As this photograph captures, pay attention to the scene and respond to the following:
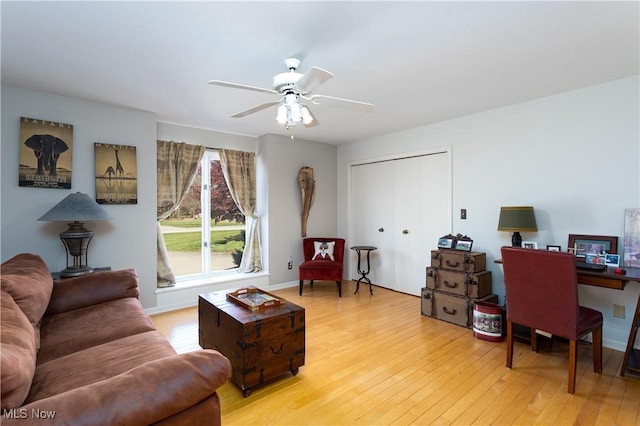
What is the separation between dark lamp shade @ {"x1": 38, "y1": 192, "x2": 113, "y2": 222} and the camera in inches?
107

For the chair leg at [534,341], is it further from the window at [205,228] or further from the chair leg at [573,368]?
the window at [205,228]

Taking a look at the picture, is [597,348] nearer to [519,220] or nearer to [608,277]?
[608,277]

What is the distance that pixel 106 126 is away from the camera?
11.1 ft

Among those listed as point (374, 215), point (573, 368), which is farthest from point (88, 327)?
point (374, 215)

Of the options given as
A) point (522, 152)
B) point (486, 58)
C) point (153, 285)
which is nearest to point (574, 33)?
point (486, 58)

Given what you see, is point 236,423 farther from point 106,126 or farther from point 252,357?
point 106,126

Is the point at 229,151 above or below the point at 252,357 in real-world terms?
above

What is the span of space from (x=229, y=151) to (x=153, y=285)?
2.14m

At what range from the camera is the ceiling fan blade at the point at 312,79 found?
1.76 m

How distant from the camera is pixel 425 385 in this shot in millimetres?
2262

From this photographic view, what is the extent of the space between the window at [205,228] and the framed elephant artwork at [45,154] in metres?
1.32

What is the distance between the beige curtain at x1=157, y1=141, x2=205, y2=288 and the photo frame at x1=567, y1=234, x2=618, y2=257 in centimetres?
447

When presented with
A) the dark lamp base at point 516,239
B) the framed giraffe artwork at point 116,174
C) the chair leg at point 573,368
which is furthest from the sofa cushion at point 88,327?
the dark lamp base at point 516,239

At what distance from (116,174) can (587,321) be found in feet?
14.9
